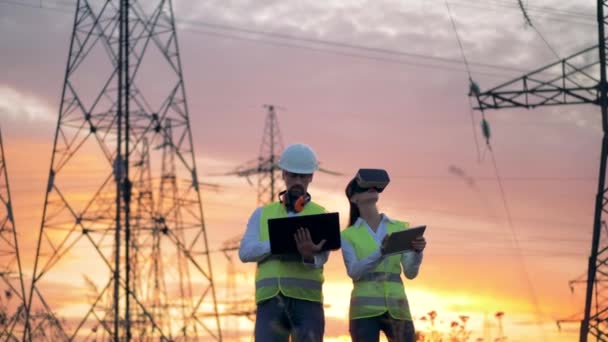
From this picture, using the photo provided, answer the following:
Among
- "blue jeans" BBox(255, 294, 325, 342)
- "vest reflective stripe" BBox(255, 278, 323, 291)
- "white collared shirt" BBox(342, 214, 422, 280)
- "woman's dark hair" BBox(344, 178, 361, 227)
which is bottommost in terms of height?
"blue jeans" BBox(255, 294, 325, 342)

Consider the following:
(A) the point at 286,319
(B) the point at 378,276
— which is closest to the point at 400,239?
(B) the point at 378,276

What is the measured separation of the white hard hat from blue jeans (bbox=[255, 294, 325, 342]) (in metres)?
0.97

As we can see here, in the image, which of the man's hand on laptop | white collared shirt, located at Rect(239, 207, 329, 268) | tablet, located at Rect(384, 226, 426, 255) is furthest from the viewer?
tablet, located at Rect(384, 226, 426, 255)

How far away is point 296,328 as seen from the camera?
10836mm

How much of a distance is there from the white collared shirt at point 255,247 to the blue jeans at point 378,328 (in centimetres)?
97

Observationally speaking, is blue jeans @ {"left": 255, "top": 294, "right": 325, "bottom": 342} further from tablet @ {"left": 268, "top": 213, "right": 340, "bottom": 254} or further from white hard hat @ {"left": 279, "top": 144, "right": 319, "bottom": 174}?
white hard hat @ {"left": 279, "top": 144, "right": 319, "bottom": 174}

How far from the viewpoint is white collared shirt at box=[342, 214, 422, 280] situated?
37.2 ft

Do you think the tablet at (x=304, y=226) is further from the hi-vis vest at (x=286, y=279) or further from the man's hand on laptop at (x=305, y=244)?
the hi-vis vest at (x=286, y=279)

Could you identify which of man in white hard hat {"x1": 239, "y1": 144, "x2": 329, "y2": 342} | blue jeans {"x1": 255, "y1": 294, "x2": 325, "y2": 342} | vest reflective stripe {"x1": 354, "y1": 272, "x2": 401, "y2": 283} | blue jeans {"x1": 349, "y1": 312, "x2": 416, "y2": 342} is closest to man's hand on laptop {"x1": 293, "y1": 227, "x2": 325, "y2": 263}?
man in white hard hat {"x1": 239, "y1": 144, "x2": 329, "y2": 342}

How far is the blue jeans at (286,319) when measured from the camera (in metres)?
10.8

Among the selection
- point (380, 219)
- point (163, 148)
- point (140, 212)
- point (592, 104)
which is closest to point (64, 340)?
point (140, 212)

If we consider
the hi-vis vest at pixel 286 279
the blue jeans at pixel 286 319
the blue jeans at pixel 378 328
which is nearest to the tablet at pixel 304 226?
the hi-vis vest at pixel 286 279

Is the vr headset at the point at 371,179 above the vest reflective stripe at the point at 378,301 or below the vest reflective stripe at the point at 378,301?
above

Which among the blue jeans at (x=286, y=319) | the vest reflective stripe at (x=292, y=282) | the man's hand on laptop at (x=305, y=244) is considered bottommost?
the blue jeans at (x=286, y=319)
